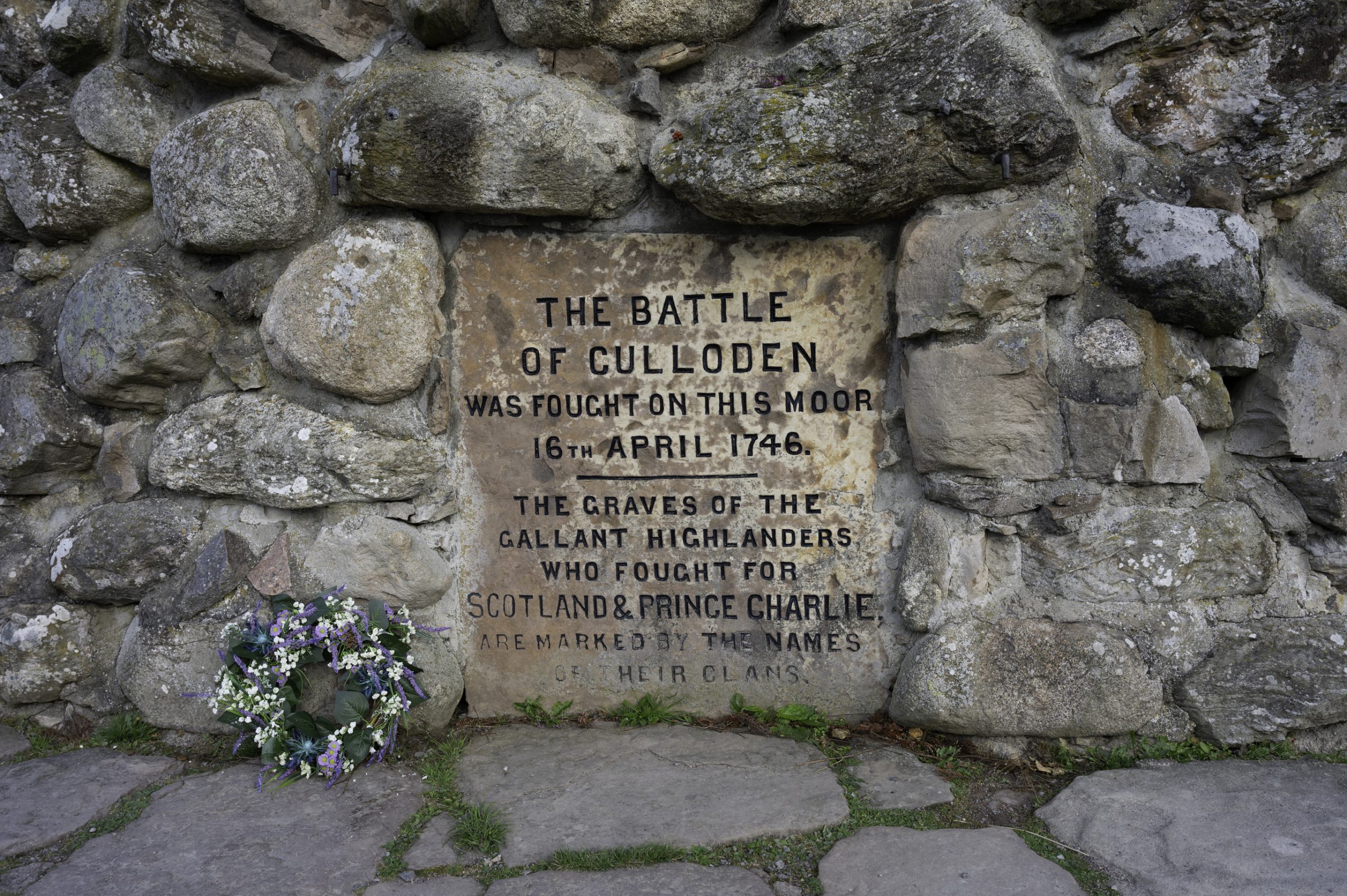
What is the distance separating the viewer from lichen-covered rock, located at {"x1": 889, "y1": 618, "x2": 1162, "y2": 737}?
2.19 metres

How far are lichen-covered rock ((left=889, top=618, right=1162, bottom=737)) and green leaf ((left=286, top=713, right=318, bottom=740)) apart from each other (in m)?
1.52

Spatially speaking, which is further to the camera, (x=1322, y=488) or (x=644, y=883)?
(x=1322, y=488)

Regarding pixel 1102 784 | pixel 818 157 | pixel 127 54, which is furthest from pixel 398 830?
pixel 127 54

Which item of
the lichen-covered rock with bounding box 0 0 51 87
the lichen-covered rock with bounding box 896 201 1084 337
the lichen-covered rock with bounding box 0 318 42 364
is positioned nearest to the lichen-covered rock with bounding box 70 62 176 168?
the lichen-covered rock with bounding box 0 0 51 87

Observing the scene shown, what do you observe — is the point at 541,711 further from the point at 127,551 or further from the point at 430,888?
the point at 127,551

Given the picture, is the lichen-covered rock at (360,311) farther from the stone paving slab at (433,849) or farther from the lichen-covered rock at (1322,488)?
the lichen-covered rock at (1322,488)

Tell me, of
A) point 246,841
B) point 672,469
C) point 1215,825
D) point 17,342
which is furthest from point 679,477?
point 17,342

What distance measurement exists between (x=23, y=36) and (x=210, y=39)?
2.74ft

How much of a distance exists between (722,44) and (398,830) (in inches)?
81.2

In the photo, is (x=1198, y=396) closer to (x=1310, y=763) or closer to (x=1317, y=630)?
(x=1317, y=630)

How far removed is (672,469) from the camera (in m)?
2.49

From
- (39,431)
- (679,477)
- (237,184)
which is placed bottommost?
(679,477)

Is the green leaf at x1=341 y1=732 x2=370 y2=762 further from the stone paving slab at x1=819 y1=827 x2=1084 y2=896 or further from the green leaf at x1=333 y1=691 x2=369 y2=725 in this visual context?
the stone paving slab at x1=819 y1=827 x2=1084 y2=896

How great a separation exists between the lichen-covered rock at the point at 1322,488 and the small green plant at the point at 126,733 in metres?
3.06
